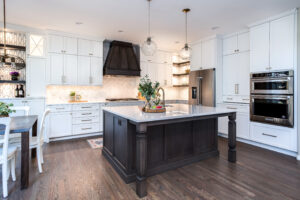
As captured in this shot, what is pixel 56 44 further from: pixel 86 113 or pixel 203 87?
pixel 203 87

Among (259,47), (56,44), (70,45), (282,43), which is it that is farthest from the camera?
(70,45)

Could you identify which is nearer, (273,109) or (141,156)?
(141,156)

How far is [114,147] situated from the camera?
2.72 metres

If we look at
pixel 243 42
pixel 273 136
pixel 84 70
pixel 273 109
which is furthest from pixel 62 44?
pixel 273 136

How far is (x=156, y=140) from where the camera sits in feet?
8.15

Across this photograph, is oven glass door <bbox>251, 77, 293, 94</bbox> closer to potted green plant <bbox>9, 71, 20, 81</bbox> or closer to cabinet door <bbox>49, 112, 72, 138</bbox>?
cabinet door <bbox>49, 112, 72, 138</bbox>

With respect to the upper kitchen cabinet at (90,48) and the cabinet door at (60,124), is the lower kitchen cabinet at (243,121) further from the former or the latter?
the cabinet door at (60,124)

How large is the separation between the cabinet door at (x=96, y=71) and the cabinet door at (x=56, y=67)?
0.79 meters

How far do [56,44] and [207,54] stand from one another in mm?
4082

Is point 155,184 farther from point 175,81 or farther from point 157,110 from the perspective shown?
point 175,81

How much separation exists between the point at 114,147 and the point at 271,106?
10.6ft

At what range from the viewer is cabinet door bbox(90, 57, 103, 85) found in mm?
4805

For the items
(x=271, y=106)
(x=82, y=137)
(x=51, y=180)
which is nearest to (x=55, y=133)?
(x=82, y=137)

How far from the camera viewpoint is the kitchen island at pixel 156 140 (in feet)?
6.53
